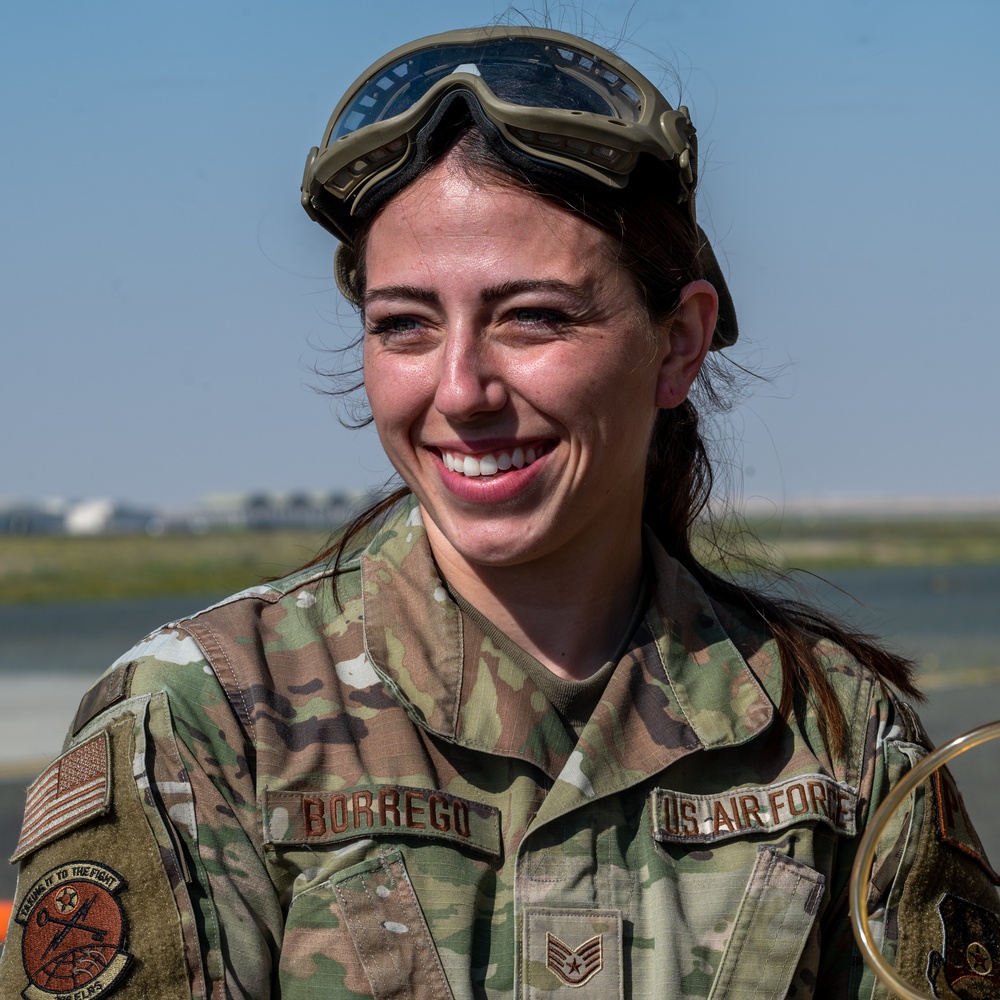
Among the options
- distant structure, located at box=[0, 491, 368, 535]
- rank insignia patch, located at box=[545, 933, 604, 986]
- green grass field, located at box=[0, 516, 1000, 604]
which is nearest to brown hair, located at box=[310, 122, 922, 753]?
rank insignia patch, located at box=[545, 933, 604, 986]

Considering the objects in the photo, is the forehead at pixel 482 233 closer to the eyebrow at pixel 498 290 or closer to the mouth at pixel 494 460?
the eyebrow at pixel 498 290

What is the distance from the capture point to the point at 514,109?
88.9 inches

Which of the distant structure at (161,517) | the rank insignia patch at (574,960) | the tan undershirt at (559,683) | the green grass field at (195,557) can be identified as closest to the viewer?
the rank insignia patch at (574,960)

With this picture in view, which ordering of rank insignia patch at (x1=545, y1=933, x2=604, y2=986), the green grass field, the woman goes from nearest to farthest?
the woman
rank insignia patch at (x1=545, y1=933, x2=604, y2=986)
the green grass field

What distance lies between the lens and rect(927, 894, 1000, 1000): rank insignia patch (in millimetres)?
2363

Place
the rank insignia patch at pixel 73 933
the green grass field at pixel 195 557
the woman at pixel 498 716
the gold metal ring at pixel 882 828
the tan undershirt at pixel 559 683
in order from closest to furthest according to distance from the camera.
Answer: the gold metal ring at pixel 882 828
the rank insignia patch at pixel 73 933
the woman at pixel 498 716
the tan undershirt at pixel 559 683
the green grass field at pixel 195 557

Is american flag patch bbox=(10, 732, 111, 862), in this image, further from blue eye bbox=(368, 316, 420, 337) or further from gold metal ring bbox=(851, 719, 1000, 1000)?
gold metal ring bbox=(851, 719, 1000, 1000)

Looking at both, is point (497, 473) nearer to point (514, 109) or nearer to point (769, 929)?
point (514, 109)

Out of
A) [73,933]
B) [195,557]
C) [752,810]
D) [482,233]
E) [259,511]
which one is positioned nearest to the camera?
[73,933]

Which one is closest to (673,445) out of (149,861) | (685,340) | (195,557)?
(685,340)

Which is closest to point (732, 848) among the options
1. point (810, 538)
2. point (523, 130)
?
point (523, 130)

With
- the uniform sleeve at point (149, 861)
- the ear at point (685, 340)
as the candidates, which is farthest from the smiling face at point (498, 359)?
the uniform sleeve at point (149, 861)

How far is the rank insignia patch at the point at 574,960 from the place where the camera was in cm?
217

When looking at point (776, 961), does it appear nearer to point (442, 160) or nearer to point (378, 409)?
point (378, 409)
